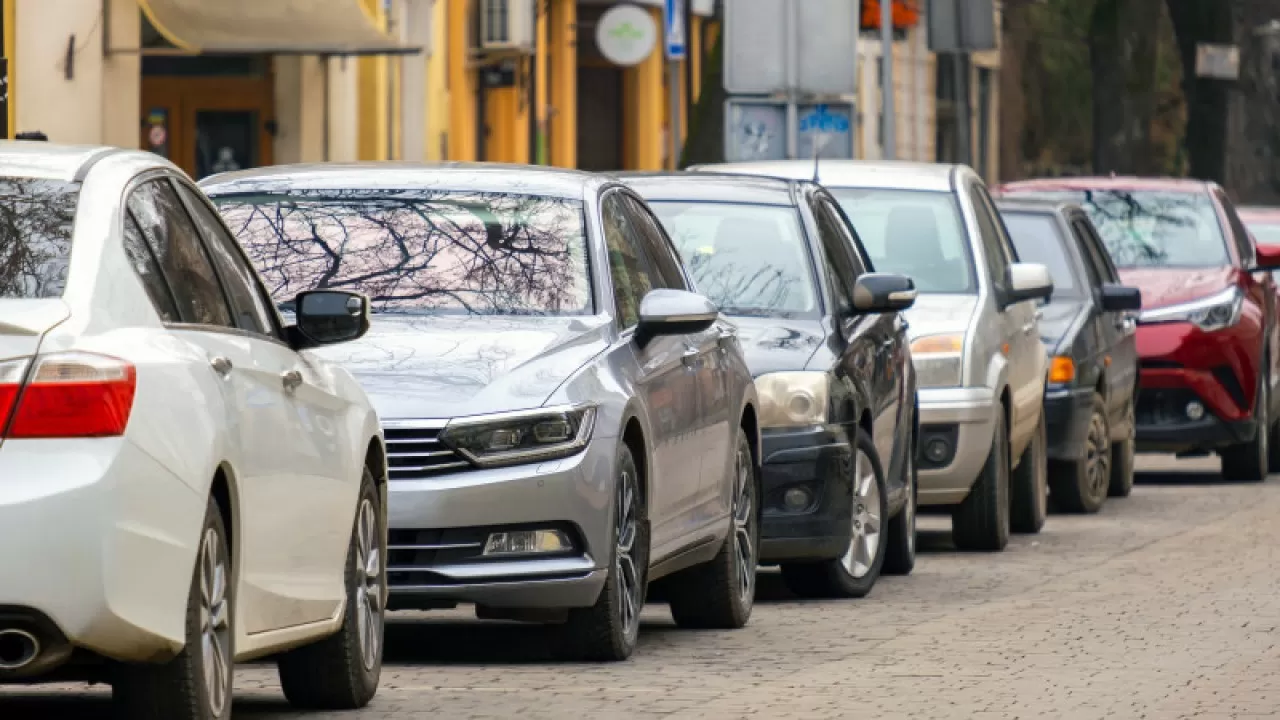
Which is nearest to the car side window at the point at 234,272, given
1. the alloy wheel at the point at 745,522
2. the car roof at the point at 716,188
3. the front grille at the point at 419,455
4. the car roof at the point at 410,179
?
the front grille at the point at 419,455

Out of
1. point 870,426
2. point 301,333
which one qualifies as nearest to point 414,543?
point 301,333

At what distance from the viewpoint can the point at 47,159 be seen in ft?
26.1

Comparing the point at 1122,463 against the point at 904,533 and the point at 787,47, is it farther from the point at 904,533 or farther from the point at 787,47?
the point at 787,47

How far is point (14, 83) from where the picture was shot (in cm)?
2241

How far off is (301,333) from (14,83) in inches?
551

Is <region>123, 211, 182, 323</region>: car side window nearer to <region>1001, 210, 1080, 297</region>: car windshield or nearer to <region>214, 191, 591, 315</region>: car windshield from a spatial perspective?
<region>214, 191, 591, 315</region>: car windshield

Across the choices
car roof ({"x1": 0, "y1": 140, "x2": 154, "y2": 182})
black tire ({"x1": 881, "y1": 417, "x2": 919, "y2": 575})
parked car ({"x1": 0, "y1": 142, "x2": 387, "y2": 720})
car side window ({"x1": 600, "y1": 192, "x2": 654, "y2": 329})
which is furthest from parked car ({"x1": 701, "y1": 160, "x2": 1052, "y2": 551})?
car roof ({"x1": 0, "y1": 140, "x2": 154, "y2": 182})

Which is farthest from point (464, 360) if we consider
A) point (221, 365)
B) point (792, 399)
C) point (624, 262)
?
point (792, 399)

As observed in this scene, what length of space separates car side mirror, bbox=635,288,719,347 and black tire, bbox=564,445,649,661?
0.47 m

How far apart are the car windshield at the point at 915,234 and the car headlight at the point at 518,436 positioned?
620cm

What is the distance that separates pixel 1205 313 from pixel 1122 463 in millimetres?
1592

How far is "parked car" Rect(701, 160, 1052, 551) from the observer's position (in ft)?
51.5

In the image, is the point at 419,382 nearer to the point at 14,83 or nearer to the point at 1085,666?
the point at 1085,666

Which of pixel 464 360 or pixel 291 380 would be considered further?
pixel 464 360
